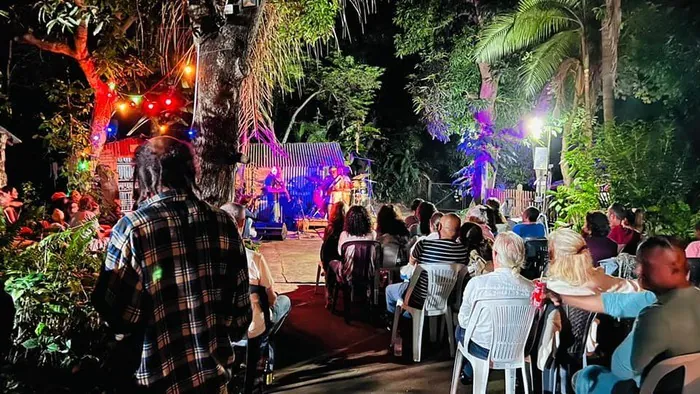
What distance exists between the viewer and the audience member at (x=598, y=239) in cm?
602

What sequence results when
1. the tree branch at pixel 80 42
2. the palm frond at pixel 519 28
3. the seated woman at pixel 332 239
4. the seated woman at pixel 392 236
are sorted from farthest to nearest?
the palm frond at pixel 519 28 < the tree branch at pixel 80 42 < the seated woman at pixel 332 239 < the seated woman at pixel 392 236

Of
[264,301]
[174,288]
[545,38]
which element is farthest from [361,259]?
[545,38]

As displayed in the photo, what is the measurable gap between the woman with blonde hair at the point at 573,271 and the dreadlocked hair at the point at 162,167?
9.41 feet

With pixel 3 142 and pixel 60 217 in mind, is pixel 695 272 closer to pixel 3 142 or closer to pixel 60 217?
pixel 60 217

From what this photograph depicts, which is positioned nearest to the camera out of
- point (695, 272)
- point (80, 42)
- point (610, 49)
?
point (695, 272)

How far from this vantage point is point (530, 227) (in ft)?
25.6

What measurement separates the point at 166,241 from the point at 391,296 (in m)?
4.07

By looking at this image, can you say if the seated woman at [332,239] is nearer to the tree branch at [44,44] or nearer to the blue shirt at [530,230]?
the blue shirt at [530,230]

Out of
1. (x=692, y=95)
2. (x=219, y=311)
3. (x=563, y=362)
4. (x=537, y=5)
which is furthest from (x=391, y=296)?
(x=537, y=5)

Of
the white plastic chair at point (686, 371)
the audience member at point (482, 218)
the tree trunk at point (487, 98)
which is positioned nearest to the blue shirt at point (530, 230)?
the audience member at point (482, 218)

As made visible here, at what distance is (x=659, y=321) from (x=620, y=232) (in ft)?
14.1

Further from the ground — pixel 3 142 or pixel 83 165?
pixel 3 142

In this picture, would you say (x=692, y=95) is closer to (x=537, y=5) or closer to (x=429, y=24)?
(x=537, y=5)

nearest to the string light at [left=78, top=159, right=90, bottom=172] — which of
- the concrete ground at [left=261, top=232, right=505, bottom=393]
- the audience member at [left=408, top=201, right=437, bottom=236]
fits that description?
the concrete ground at [left=261, top=232, right=505, bottom=393]
